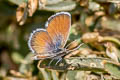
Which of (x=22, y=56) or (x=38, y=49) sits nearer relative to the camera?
(x=38, y=49)

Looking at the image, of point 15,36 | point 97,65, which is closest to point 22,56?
point 15,36

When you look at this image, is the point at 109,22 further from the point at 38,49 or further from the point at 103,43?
the point at 38,49

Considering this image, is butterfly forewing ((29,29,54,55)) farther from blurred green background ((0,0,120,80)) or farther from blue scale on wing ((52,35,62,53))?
blurred green background ((0,0,120,80))

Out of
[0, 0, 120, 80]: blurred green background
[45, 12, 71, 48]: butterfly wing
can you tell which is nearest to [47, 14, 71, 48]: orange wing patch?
[45, 12, 71, 48]: butterfly wing

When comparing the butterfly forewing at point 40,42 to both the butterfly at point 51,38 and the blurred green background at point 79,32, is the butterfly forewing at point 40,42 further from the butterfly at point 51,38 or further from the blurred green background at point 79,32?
the blurred green background at point 79,32

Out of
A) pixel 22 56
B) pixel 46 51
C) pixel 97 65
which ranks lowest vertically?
pixel 22 56

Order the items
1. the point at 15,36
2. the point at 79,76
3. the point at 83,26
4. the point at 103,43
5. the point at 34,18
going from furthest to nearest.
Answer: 1. the point at 15,36
2. the point at 34,18
3. the point at 83,26
4. the point at 103,43
5. the point at 79,76

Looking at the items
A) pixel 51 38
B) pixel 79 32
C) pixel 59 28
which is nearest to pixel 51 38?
pixel 51 38
